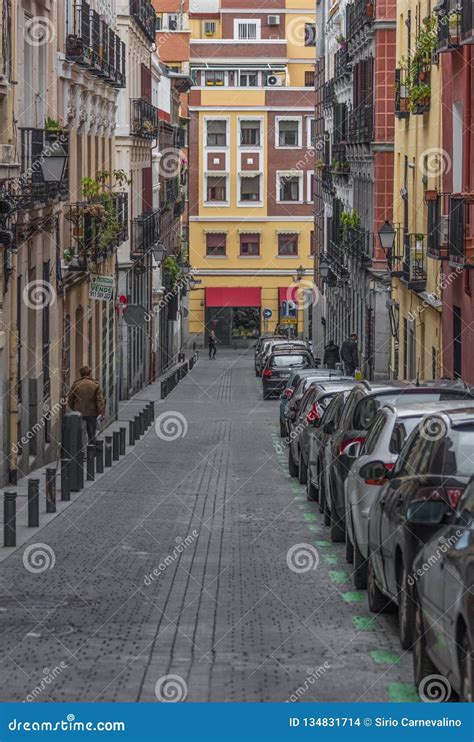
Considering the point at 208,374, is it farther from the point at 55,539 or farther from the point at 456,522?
the point at 456,522

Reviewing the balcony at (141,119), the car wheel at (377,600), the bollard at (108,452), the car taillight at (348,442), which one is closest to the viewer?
the car wheel at (377,600)

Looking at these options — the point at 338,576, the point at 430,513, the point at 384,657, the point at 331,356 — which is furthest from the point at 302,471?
the point at 331,356

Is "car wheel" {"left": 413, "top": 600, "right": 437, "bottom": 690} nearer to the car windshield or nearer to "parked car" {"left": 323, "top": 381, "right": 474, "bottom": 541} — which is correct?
"parked car" {"left": 323, "top": 381, "right": 474, "bottom": 541}

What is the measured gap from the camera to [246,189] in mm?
96750

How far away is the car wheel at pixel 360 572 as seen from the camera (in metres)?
13.6

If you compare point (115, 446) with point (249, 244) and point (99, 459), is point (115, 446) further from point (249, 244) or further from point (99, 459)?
point (249, 244)

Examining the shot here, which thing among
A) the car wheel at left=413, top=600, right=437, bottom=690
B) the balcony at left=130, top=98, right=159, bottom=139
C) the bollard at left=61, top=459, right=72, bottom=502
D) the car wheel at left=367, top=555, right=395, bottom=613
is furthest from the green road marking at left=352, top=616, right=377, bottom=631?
the balcony at left=130, top=98, right=159, bottom=139

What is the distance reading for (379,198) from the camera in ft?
147

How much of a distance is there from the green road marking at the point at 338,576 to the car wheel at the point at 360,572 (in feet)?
1.06

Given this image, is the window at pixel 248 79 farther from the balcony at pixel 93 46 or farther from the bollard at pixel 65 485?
the bollard at pixel 65 485

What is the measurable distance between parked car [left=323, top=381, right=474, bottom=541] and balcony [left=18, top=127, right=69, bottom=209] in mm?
8140

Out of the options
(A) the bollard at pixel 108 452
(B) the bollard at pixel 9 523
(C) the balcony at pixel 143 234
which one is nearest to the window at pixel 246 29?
(C) the balcony at pixel 143 234

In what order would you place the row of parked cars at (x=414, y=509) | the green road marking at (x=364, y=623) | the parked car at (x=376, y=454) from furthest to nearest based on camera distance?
the parked car at (x=376, y=454) → the green road marking at (x=364, y=623) → the row of parked cars at (x=414, y=509)

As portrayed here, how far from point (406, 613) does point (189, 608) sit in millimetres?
2613
